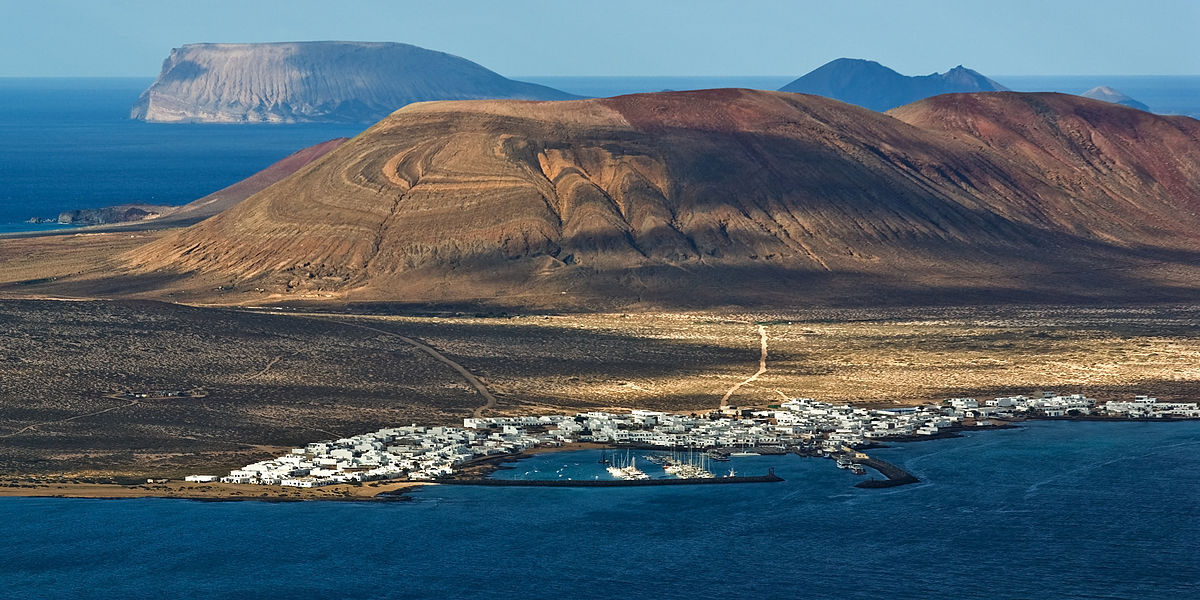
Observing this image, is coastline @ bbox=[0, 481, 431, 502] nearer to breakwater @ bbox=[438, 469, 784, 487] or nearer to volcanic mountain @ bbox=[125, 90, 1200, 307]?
breakwater @ bbox=[438, 469, 784, 487]

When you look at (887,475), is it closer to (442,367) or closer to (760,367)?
(760,367)

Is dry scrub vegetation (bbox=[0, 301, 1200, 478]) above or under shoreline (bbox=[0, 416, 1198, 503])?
above

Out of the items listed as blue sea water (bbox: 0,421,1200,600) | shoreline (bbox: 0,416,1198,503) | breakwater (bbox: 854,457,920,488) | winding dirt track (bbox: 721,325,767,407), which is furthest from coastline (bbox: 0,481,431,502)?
winding dirt track (bbox: 721,325,767,407)

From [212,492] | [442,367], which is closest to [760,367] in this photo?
[442,367]

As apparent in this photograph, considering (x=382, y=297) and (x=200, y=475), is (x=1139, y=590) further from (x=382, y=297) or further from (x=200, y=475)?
(x=382, y=297)

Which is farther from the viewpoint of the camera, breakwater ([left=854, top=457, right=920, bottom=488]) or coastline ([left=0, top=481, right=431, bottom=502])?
breakwater ([left=854, top=457, right=920, bottom=488])

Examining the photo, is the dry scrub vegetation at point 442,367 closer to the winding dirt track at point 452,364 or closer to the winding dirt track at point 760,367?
the winding dirt track at point 760,367
